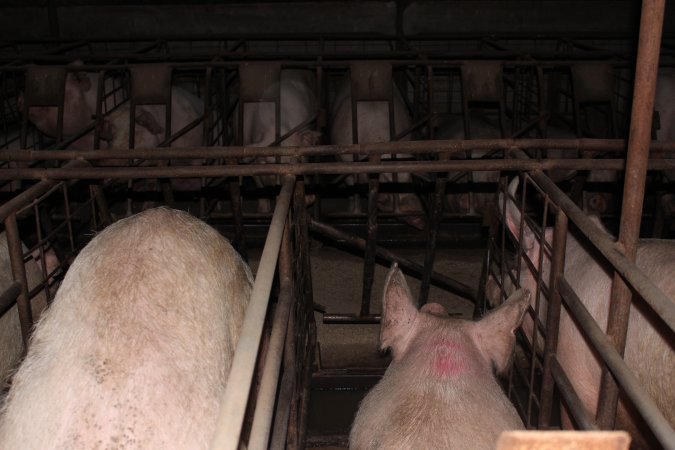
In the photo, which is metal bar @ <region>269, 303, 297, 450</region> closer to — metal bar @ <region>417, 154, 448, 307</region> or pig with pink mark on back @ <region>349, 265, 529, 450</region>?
pig with pink mark on back @ <region>349, 265, 529, 450</region>

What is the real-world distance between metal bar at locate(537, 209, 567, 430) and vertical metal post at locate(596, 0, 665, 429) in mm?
521

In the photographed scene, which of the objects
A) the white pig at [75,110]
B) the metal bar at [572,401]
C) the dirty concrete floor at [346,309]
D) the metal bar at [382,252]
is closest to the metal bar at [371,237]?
the metal bar at [382,252]

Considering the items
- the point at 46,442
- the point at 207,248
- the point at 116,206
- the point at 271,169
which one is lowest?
the point at 116,206

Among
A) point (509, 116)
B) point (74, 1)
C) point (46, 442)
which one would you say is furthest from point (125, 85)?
point (46, 442)

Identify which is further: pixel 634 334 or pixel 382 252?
pixel 382 252

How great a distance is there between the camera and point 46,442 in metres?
1.75

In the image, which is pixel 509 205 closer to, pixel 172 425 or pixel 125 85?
pixel 172 425

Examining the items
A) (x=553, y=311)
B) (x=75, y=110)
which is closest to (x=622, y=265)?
(x=553, y=311)

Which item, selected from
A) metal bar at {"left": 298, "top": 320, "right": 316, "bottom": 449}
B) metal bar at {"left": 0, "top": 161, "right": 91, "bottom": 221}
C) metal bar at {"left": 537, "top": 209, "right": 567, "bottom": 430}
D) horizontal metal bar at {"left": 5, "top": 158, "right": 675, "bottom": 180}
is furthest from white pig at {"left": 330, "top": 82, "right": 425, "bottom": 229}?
metal bar at {"left": 0, "top": 161, "right": 91, "bottom": 221}

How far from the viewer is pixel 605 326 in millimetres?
2883

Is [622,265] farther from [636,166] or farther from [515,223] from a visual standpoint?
[515,223]

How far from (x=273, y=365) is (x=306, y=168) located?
1197 millimetres

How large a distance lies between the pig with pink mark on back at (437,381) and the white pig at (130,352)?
0.58 metres

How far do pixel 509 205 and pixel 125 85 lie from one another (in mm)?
5299
